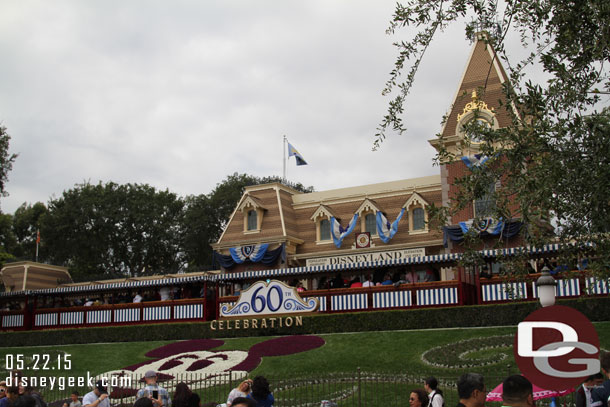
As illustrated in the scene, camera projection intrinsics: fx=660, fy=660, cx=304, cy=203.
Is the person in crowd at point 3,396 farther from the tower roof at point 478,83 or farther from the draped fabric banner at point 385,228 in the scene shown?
the draped fabric banner at point 385,228

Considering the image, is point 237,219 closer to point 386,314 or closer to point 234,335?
point 234,335

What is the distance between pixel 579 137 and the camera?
1162 centimetres

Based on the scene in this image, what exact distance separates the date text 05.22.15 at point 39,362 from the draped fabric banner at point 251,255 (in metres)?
14.2

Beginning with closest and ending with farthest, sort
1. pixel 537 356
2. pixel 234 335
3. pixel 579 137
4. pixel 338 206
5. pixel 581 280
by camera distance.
A: pixel 537 356, pixel 579 137, pixel 581 280, pixel 234 335, pixel 338 206

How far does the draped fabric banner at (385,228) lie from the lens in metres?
38.1

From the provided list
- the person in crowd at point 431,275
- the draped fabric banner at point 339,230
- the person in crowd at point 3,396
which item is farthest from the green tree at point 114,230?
the person in crowd at point 3,396

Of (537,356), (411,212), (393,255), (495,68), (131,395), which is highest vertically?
(495,68)

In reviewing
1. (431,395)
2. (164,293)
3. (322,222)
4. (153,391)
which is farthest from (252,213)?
(431,395)

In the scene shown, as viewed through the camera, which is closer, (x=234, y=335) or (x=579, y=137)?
(x=579, y=137)

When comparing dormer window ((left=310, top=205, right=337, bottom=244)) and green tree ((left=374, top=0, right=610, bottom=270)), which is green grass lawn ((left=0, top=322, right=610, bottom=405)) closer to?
green tree ((left=374, top=0, right=610, bottom=270))

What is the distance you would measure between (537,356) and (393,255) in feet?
105

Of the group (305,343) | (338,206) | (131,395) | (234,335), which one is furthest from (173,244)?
(131,395)

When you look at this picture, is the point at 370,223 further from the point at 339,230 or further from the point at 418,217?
the point at 418,217

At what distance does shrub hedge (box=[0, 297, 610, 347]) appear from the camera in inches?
960
